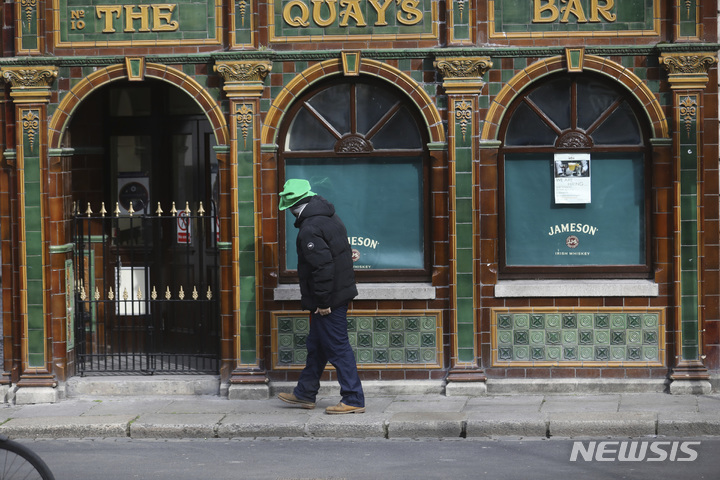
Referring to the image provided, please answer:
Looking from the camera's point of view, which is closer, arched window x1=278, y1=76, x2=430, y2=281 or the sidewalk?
the sidewalk

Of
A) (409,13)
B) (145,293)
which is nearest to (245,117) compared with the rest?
(409,13)

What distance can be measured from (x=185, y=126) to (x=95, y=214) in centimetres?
137

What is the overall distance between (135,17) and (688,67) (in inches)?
200

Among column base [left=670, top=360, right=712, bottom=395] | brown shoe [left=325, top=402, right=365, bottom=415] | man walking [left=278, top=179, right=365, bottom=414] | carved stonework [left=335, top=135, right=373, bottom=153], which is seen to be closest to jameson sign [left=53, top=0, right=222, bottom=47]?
carved stonework [left=335, top=135, right=373, bottom=153]

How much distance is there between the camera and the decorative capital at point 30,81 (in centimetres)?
1119

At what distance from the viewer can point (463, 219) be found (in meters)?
11.2

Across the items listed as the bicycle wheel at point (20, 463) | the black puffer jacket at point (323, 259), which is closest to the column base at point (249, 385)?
the black puffer jacket at point (323, 259)

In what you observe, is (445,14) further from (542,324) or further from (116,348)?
(116,348)

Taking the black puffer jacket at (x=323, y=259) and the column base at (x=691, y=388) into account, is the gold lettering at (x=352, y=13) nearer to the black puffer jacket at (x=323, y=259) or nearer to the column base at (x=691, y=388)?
the black puffer jacket at (x=323, y=259)

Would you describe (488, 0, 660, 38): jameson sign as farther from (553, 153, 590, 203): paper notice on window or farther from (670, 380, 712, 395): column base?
(670, 380, 712, 395): column base

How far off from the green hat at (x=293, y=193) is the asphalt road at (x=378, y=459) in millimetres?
2033

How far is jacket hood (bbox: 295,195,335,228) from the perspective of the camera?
10266 mm

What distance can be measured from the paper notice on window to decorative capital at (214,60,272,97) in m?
2.82

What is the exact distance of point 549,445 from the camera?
30.6 feet
